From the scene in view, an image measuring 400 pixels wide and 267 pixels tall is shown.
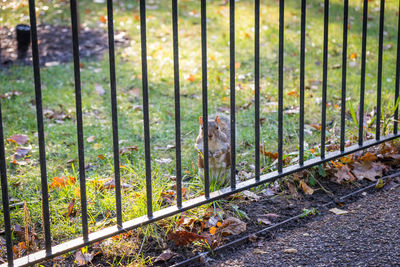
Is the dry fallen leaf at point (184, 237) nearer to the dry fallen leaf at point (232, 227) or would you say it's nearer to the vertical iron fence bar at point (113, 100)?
the dry fallen leaf at point (232, 227)

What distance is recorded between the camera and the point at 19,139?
4539 mm

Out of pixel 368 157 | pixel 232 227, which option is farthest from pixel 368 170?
pixel 232 227

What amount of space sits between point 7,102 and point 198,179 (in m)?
2.98

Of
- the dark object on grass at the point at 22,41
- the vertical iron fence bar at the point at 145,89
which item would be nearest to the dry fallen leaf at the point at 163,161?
the vertical iron fence bar at the point at 145,89

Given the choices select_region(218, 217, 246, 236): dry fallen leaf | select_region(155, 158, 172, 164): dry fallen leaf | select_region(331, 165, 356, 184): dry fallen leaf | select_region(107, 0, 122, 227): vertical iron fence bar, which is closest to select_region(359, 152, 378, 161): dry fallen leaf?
select_region(331, 165, 356, 184): dry fallen leaf

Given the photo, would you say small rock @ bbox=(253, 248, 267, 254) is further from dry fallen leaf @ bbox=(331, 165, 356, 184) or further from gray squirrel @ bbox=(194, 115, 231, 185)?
dry fallen leaf @ bbox=(331, 165, 356, 184)

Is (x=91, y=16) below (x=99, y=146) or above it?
above

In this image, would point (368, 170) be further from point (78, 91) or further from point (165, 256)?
point (78, 91)

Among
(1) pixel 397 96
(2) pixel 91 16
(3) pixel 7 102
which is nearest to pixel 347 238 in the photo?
(1) pixel 397 96

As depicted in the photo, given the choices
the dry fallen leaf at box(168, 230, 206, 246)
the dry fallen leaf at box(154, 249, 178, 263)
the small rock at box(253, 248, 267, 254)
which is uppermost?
the dry fallen leaf at box(168, 230, 206, 246)

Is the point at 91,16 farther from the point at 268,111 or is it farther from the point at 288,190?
the point at 288,190

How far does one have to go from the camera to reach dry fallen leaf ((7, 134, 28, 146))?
447 centimetres

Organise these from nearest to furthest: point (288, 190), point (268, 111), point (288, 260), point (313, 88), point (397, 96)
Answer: point (288, 260)
point (288, 190)
point (397, 96)
point (268, 111)
point (313, 88)

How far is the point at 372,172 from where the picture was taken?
3.59 m
